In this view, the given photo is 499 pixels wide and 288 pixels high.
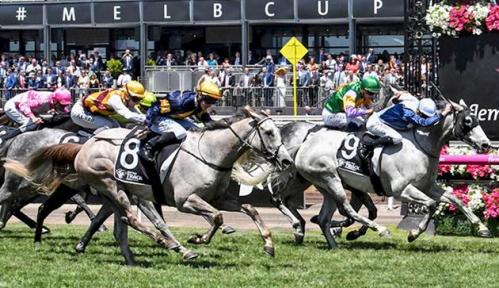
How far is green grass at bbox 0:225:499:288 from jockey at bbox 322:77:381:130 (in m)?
1.50

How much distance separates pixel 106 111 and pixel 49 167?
6.30ft

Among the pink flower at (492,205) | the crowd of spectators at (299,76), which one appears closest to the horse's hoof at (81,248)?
the pink flower at (492,205)

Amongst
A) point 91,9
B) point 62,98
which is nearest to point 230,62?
point 91,9

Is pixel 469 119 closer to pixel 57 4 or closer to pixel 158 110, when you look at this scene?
pixel 158 110

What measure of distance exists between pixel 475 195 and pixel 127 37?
86.8 ft

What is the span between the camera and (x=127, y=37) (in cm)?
4144

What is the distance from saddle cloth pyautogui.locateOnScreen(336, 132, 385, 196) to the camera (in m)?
14.2

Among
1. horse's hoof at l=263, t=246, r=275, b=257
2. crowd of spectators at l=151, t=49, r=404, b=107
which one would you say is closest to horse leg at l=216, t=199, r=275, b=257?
horse's hoof at l=263, t=246, r=275, b=257

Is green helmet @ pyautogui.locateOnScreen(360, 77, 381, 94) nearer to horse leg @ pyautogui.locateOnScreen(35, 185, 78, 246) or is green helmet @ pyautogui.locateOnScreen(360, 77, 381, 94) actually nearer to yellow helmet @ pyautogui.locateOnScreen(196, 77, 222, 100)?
yellow helmet @ pyautogui.locateOnScreen(196, 77, 222, 100)

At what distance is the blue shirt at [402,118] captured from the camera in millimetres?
13992

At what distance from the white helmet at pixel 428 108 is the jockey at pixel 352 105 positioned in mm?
785

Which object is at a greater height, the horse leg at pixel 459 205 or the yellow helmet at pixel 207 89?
the yellow helmet at pixel 207 89

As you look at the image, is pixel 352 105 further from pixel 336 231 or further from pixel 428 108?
pixel 336 231

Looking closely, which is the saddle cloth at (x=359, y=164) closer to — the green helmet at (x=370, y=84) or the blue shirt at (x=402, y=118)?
the blue shirt at (x=402, y=118)
